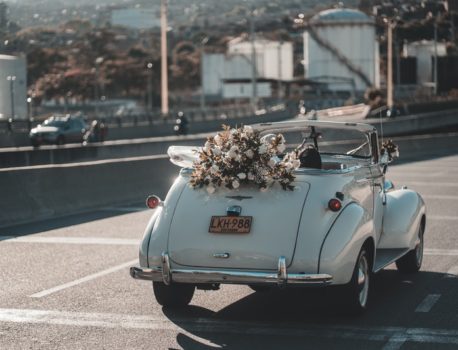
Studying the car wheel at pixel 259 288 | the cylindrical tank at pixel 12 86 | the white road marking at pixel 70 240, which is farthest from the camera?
the cylindrical tank at pixel 12 86

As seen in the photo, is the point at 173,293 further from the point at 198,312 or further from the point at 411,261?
the point at 411,261

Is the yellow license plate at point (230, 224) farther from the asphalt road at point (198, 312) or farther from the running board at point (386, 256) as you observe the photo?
the running board at point (386, 256)

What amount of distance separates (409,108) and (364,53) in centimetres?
7195

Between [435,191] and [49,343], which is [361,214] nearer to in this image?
[49,343]

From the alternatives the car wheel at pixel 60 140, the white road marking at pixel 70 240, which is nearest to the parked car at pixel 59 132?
the car wheel at pixel 60 140

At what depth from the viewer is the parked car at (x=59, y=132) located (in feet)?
161

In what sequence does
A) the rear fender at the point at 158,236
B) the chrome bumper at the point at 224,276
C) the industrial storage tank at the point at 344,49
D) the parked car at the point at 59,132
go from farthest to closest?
1. the industrial storage tank at the point at 344,49
2. the parked car at the point at 59,132
3. the rear fender at the point at 158,236
4. the chrome bumper at the point at 224,276

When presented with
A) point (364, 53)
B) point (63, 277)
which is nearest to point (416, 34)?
point (364, 53)

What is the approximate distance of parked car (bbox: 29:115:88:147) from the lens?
49000mm

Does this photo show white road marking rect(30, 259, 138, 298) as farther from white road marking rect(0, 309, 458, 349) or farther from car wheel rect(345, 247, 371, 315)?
car wheel rect(345, 247, 371, 315)

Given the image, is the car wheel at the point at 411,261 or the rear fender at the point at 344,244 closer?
the rear fender at the point at 344,244

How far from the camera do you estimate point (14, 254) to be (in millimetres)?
13266

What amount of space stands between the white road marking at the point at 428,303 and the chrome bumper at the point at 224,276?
1.31 m

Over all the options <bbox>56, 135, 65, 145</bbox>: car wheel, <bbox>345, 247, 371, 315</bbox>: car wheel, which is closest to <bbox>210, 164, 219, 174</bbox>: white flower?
<bbox>345, 247, 371, 315</bbox>: car wheel
